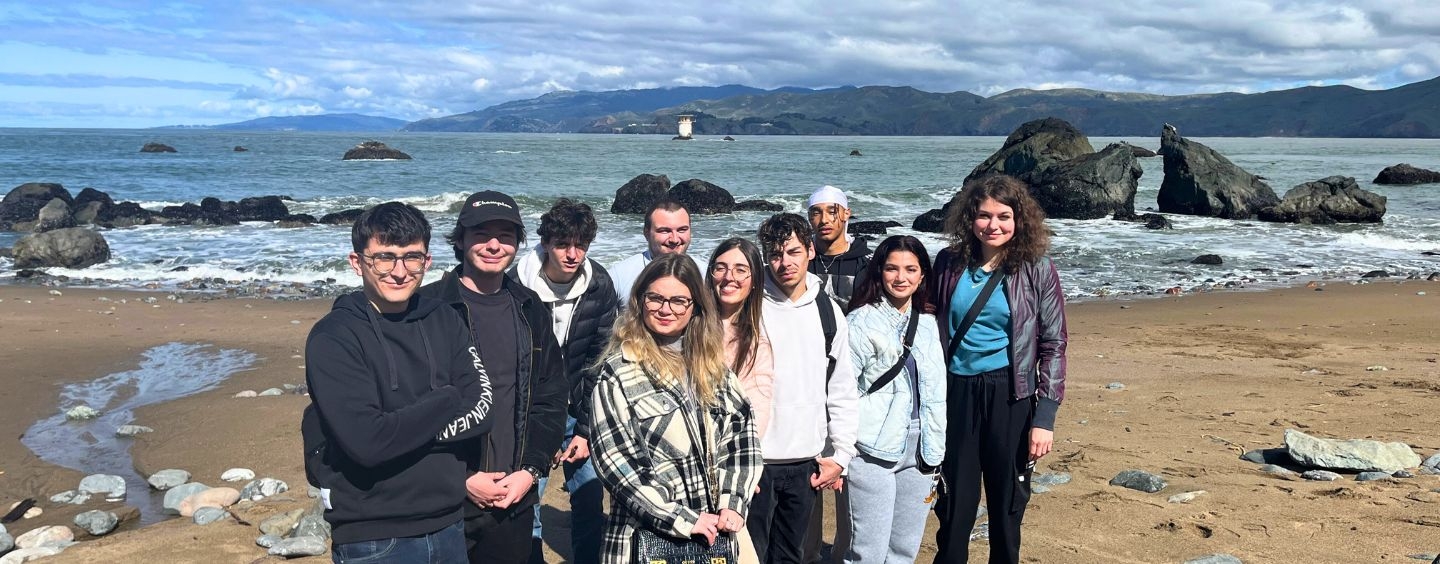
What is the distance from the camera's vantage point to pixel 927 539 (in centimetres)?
505

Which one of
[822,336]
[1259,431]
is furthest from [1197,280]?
[822,336]

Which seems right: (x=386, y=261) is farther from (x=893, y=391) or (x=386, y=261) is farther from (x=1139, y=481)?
(x=1139, y=481)

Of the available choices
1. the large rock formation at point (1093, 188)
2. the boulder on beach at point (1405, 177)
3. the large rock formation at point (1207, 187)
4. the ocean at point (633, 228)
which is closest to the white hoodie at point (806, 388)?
the ocean at point (633, 228)

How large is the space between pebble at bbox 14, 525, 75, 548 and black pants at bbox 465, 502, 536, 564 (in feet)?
9.51

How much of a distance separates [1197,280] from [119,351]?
14.7m

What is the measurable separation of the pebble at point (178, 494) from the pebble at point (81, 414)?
221 centimetres

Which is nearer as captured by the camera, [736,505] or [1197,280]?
[736,505]

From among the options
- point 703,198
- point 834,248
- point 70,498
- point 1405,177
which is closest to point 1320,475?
point 834,248

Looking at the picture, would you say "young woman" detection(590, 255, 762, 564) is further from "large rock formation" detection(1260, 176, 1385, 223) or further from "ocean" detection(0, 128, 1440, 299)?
"large rock formation" detection(1260, 176, 1385, 223)

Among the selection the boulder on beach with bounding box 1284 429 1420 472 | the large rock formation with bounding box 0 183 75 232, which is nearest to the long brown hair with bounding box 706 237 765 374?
the boulder on beach with bounding box 1284 429 1420 472

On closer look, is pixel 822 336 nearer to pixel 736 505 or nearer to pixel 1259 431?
pixel 736 505

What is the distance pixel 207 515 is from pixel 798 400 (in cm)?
358

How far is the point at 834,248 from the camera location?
4652 millimetres

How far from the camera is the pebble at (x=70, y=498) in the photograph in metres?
5.60
